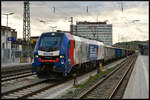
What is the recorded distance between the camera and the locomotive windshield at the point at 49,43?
44.3 ft

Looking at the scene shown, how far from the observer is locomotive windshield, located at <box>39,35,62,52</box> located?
44.3 feet

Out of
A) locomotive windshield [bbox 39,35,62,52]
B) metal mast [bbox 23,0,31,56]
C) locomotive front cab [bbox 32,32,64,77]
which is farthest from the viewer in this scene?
metal mast [bbox 23,0,31,56]

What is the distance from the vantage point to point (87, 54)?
1916cm

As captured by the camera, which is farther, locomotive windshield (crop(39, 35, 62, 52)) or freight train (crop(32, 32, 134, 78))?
locomotive windshield (crop(39, 35, 62, 52))

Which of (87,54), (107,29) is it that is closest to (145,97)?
(87,54)

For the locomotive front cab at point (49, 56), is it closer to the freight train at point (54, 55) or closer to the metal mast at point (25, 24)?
the freight train at point (54, 55)

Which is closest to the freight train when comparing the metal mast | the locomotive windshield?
the locomotive windshield

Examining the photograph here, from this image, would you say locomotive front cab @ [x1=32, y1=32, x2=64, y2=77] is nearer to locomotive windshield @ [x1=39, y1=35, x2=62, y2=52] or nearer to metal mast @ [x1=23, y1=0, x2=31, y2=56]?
locomotive windshield @ [x1=39, y1=35, x2=62, y2=52]

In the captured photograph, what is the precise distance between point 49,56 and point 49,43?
885mm

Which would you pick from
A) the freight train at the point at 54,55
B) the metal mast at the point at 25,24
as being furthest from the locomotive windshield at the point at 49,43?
the metal mast at the point at 25,24

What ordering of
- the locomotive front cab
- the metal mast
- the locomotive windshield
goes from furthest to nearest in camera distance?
the metal mast
the locomotive windshield
the locomotive front cab

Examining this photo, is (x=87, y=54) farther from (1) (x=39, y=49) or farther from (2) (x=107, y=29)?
(2) (x=107, y=29)

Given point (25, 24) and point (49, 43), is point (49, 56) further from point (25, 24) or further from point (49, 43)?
point (25, 24)

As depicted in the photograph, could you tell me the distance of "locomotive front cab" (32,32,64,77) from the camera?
43.4 ft
